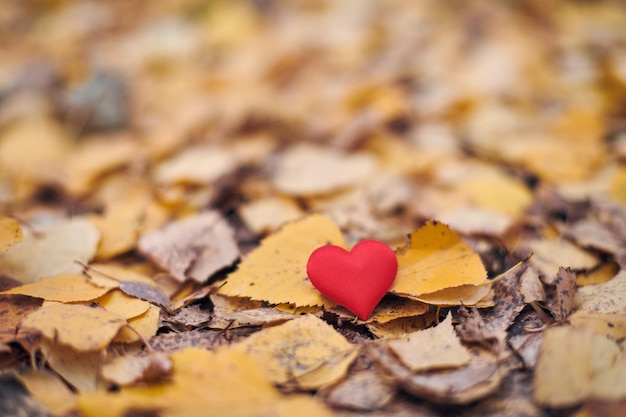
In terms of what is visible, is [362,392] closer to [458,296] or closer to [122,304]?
[458,296]

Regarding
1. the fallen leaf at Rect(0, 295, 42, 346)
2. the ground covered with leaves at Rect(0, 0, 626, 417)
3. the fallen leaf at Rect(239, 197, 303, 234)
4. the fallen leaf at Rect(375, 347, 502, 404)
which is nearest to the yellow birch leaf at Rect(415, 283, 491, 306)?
the ground covered with leaves at Rect(0, 0, 626, 417)

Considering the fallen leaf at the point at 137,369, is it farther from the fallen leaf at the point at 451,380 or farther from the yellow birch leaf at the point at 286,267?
the fallen leaf at the point at 451,380

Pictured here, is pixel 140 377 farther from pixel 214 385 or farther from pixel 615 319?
pixel 615 319

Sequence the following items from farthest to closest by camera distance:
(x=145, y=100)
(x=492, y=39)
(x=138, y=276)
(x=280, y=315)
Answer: (x=492, y=39) < (x=145, y=100) < (x=138, y=276) < (x=280, y=315)

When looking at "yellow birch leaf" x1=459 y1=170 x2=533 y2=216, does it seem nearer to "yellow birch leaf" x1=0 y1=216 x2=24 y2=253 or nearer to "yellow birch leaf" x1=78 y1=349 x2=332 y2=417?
"yellow birch leaf" x1=78 y1=349 x2=332 y2=417

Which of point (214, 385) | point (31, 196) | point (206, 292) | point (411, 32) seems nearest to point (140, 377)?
point (214, 385)
